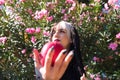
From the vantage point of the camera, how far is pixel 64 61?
2158 millimetres

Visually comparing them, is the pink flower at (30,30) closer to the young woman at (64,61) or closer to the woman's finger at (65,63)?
the young woman at (64,61)

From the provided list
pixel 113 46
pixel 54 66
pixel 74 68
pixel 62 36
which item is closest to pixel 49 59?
pixel 54 66

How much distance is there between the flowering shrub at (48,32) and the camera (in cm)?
474

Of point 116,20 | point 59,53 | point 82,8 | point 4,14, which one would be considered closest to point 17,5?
point 4,14

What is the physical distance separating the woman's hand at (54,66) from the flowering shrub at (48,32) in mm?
2423

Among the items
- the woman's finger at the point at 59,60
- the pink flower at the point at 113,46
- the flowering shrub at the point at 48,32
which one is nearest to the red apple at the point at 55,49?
the woman's finger at the point at 59,60

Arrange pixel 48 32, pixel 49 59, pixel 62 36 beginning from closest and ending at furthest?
pixel 49 59, pixel 62 36, pixel 48 32

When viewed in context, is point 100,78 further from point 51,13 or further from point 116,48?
point 51,13

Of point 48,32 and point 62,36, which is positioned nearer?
point 62,36

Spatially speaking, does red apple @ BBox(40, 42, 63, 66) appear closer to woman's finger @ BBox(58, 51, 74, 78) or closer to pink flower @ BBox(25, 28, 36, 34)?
woman's finger @ BBox(58, 51, 74, 78)

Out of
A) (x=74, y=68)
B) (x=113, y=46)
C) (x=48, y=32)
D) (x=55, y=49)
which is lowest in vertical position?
(x=113, y=46)

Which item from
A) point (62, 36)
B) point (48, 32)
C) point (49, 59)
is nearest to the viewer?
point (49, 59)

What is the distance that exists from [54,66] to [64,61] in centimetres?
7

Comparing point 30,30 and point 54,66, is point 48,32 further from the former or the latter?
point 54,66
